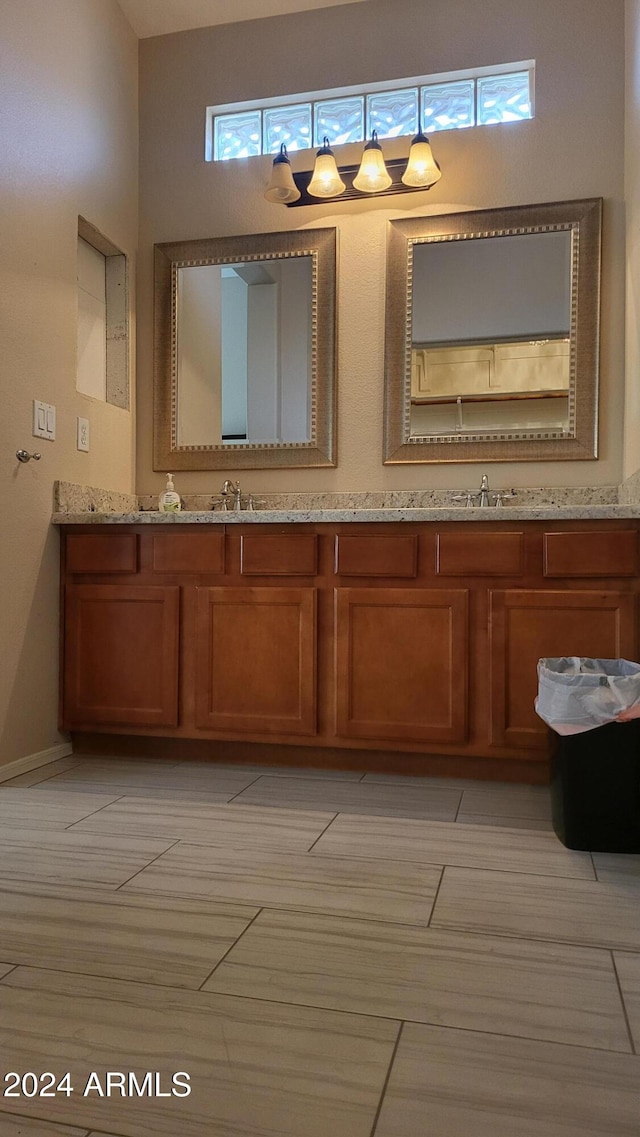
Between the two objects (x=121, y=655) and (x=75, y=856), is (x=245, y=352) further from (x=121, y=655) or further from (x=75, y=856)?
(x=75, y=856)

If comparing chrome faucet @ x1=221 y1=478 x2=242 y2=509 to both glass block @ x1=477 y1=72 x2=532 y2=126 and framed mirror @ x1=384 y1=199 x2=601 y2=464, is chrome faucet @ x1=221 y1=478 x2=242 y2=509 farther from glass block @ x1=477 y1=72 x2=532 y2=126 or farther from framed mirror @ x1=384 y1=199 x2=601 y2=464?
glass block @ x1=477 y1=72 x2=532 y2=126

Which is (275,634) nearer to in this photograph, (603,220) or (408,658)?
(408,658)

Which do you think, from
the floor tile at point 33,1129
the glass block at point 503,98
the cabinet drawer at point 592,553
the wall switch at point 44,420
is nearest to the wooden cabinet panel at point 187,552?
the wall switch at point 44,420

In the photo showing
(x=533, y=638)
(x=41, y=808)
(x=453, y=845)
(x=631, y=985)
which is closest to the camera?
(x=631, y=985)

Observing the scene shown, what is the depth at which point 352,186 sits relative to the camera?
2.83 metres

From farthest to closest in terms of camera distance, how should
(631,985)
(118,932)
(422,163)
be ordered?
(422,163)
(118,932)
(631,985)

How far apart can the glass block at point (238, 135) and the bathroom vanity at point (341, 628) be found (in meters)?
1.62

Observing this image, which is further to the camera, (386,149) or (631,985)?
(386,149)

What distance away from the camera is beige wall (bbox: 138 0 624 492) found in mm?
2662

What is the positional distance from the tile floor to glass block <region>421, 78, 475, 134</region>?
2.48 metres

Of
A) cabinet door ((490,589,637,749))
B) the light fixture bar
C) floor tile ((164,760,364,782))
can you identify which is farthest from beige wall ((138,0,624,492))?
floor tile ((164,760,364,782))

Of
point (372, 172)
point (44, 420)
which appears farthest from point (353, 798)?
point (372, 172)

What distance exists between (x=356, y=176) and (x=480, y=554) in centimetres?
157

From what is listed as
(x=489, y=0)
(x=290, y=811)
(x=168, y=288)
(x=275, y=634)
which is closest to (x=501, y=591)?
(x=275, y=634)
